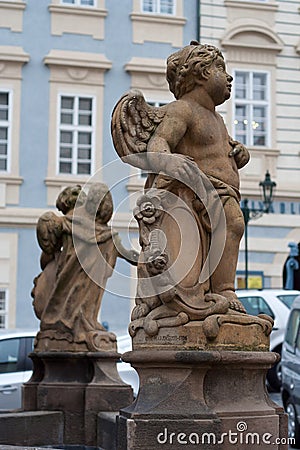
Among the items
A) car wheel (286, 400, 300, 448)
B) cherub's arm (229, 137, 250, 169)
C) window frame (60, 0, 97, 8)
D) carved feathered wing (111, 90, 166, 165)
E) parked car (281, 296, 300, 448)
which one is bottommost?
car wheel (286, 400, 300, 448)

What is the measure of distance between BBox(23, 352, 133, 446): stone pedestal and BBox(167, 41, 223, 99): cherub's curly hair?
2176 mm

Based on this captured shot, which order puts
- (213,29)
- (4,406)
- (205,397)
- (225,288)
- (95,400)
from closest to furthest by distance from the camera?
(205,397) < (225,288) < (95,400) < (4,406) < (213,29)

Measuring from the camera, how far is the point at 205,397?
429 centimetres

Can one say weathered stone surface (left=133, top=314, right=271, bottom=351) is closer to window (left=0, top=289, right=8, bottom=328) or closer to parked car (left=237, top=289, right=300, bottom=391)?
parked car (left=237, top=289, right=300, bottom=391)

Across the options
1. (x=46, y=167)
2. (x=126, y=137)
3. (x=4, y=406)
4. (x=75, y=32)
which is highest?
(x=75, y=32)

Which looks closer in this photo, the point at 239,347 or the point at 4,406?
the point at 239,347

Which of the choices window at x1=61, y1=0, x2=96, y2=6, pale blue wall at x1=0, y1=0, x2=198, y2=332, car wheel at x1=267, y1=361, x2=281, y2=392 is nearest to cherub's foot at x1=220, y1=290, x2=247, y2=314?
car wheel at x1=267, y1=361, x2=281, y2=392

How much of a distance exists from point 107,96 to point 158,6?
2.48m

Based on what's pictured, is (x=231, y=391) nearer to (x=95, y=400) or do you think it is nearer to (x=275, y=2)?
(x=95, y=400)

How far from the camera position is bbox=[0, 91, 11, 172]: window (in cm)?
1884

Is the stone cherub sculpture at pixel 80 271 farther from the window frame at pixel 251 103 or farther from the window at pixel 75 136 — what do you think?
the window frame at pixel 251 103

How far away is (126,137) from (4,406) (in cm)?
527

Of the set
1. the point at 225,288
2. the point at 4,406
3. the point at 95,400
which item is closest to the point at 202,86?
the point at 225,288

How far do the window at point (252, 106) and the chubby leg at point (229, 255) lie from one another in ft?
51.3
